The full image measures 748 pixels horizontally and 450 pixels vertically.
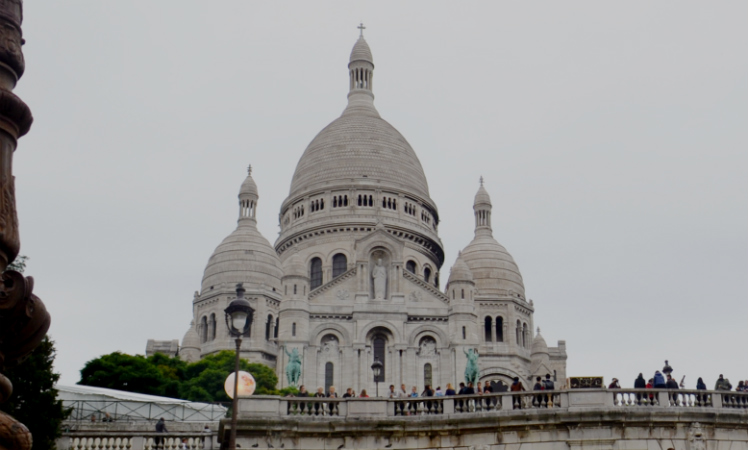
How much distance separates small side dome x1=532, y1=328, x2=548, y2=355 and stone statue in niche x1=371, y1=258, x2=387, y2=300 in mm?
16457

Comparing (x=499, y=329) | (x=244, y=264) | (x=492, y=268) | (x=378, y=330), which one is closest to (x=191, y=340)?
(x=244, y=264)

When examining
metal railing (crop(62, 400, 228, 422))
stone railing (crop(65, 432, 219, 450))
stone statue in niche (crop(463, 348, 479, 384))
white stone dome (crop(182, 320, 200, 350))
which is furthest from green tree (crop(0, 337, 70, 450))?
white stone dome (crop(182, 320, 200, 350))

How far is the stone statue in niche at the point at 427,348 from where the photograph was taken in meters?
91.4

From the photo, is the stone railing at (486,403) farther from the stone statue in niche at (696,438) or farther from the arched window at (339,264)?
the arched window at (339,264)

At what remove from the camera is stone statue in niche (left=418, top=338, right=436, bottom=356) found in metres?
91.4

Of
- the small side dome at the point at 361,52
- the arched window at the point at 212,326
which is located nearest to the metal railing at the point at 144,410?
the arched window at the point at 212,326

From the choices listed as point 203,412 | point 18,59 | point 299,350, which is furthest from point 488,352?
point 18,59

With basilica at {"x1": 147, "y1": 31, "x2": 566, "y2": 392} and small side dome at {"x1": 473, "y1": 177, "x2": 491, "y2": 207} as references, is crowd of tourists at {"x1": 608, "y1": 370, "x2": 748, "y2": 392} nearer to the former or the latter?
basilica at {"x1": 147, "y1": 31, "x2": 566, "y2": 392}

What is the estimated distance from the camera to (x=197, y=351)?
9712 cm

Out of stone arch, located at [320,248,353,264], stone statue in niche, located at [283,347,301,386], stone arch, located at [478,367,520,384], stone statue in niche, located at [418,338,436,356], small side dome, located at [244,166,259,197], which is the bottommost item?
stone statue in niche, located at [283,347,301,386]

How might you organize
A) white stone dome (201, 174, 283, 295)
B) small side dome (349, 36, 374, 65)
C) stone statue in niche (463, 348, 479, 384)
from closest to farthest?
stone statue in niche (463, 348, 479, 384), white stone dome (201, 174, 283, 295), small side dome (349, 36, 374, 65)

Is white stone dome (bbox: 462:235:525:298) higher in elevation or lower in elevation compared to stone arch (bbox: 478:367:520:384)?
higher

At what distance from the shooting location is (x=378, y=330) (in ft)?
303

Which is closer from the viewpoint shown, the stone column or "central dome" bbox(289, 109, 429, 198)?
the stone column
